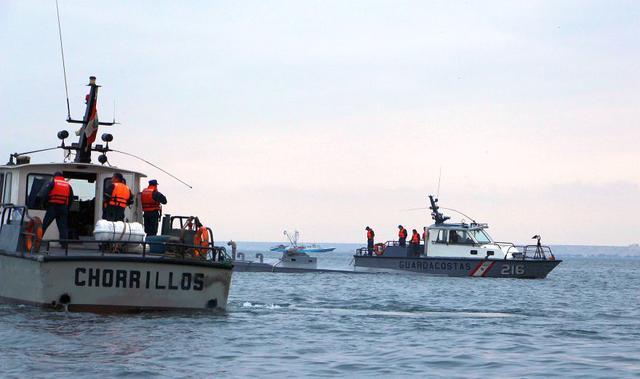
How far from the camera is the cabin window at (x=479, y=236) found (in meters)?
43.0

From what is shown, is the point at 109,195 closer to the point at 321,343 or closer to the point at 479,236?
the point at 321,343

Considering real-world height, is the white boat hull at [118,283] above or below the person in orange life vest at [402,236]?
below

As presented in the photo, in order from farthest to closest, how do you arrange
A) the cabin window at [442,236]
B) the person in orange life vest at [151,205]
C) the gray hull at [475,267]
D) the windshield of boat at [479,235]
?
the cabin window at [442,236], the windshield of boat at [479,235], the gray hull at [475,267], the person in orange life vest at [151,205]

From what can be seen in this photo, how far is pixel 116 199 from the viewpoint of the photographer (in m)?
17.4

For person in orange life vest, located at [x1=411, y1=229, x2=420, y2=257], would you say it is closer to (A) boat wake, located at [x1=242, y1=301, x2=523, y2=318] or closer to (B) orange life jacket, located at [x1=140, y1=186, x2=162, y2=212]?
(A) boat wake, located at [x1=242, y1=301, x2=523, y2=318]

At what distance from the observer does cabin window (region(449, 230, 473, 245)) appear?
141 ft

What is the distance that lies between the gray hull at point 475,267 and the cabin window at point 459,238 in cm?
90

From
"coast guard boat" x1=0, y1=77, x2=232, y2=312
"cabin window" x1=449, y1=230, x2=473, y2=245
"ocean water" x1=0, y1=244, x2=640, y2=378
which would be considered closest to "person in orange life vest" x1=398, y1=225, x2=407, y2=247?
"cabin window" x1=449, y1=230, x2=473, y2=245

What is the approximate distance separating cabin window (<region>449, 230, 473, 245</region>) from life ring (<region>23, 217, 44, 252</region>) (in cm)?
2867

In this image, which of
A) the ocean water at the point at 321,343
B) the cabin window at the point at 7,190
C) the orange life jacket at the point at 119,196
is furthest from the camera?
the cabin window at the point at 7,190

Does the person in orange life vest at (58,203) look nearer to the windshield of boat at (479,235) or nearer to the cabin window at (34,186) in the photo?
the cabin window at (34,186)

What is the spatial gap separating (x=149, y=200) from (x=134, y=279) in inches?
116

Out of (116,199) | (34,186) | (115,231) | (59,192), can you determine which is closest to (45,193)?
(59,192)

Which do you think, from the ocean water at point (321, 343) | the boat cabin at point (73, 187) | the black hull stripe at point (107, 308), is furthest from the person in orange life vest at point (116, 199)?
the ocean water at point (321, 343)
